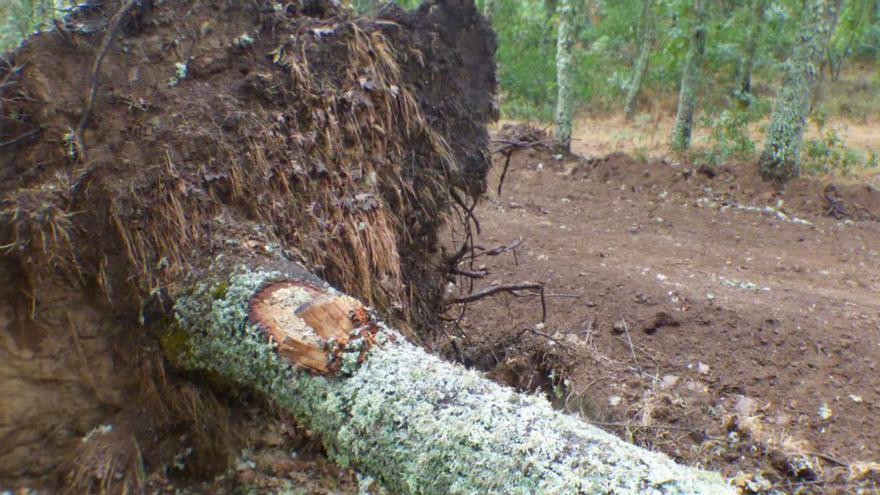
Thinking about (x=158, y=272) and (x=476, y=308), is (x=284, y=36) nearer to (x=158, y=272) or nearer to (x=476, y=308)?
(x=158, y=272)

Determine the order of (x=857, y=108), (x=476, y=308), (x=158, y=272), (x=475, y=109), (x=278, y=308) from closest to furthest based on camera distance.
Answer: (x=278, y=308) → (x=158, y=272) → (x=475, y=109) → (x=476, y=308) → (x=857, y=108)

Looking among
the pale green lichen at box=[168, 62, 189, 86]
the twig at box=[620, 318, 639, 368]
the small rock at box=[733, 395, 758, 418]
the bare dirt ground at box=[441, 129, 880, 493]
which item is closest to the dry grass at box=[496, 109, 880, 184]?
the bare dirt ground at box=[441, 129, 880, 493]

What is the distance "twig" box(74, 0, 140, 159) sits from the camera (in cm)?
243

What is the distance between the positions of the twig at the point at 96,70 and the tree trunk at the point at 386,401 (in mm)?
701

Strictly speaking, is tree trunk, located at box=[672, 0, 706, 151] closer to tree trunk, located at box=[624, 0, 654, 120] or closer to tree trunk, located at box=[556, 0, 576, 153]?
tree trunk, located at box=[556, 0, 576, 153]

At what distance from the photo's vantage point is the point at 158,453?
99.2 inches

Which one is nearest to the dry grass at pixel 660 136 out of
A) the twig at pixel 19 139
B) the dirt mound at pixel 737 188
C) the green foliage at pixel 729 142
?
the green foliage at pixel 729 142

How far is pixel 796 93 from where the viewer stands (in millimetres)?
8727

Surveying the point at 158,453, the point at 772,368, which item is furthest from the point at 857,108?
the point at 158,453

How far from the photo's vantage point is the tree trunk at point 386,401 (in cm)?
157

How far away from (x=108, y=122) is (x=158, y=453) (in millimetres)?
1256

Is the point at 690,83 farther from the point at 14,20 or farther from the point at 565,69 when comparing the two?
the point at 14,20

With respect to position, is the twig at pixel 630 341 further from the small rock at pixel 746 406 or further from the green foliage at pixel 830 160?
the green foliage at pixel 830 160

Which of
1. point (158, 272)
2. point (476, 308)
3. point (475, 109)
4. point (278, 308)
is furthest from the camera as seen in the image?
point (476, 308)
